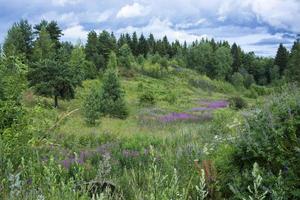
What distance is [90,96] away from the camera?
26.1 meters

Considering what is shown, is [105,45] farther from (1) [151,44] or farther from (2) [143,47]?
(1) [151,44]

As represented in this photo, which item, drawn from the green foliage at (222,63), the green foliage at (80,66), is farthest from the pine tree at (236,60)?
the green foliage at (80,66)

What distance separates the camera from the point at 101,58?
59969mm

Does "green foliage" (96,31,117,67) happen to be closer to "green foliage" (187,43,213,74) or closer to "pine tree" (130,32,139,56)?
"pine tree" (130,32,139,56)

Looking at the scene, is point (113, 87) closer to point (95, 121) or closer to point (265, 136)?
point (95, 121)

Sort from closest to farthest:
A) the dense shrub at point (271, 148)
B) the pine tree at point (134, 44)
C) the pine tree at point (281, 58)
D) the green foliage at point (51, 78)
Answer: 1. the dense shrub at point (271, 148)
2. the green foliage at point (51, 78)
3. the pine tree at point (281, 58)
4. the pine tree at point (134, 44)

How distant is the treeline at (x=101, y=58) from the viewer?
3481 cm

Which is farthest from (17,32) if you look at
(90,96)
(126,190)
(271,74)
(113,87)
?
(271,74)

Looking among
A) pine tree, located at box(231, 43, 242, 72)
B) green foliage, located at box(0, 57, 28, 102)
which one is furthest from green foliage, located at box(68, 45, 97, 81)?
pine tree, located at box(231, 43, 242, 72)

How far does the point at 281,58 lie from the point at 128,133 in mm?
79331

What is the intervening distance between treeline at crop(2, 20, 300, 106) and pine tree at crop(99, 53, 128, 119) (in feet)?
14.9

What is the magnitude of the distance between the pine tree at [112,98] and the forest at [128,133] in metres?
0.07

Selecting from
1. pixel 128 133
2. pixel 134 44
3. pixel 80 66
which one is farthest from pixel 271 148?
pixel 134 44

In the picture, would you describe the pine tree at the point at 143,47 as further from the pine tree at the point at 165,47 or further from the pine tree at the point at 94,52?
the pine tree at the point at 94,52
